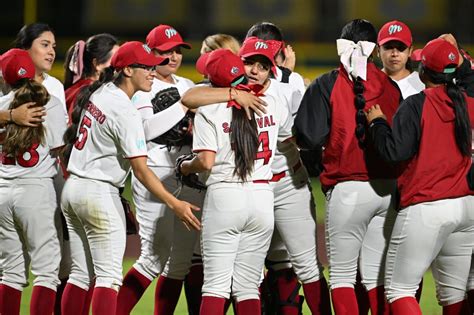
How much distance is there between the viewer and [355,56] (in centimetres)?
471

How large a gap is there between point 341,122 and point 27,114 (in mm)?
1709

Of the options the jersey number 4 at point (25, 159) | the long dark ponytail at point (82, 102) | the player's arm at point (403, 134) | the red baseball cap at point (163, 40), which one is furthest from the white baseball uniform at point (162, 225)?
the player's arm at point (403, 134)

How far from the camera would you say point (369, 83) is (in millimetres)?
4758

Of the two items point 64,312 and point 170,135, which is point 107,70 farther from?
point 64,312

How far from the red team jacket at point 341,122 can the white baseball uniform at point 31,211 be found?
1.43 metres

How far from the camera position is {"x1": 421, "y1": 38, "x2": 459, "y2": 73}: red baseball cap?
4395 mm

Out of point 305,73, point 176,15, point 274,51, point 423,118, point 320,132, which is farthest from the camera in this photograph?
point 176,15

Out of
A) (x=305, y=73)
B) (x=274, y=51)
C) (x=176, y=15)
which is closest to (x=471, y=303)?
(x=274, y=51)

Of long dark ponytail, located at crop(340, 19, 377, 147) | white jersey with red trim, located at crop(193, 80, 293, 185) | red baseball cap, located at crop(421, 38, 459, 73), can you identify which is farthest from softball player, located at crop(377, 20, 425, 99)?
white jersey with red trim, located at crop(193, 80, 293, 185)

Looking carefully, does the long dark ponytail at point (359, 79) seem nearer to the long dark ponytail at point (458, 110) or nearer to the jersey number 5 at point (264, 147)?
the long dark ponytail at point (458, 110)

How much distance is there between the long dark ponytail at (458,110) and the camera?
4.42 metres

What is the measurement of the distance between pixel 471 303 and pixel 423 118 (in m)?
1.33

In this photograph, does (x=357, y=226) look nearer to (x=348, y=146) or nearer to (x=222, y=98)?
(x=348, y=146)

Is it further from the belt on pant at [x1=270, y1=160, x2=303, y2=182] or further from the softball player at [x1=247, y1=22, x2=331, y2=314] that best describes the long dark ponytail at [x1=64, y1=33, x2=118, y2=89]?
the belt on pant at [x1=270, y1=160, x2=303, y2=182]
